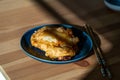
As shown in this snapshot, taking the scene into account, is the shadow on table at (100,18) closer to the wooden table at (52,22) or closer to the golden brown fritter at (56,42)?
the wooden table at (52,22)

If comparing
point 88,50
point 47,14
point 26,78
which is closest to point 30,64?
point 26,78

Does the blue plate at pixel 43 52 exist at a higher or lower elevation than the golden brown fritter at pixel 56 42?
lower

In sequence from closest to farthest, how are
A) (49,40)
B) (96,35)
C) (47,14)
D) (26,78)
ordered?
(26,78)
(49,40)
(96,35)
(47,14)

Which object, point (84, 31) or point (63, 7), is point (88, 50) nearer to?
point (84, 31)

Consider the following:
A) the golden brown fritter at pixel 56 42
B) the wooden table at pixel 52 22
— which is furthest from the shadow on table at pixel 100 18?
the golden brown fritter at pixel 56 42

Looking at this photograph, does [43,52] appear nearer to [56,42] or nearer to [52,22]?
[56,42]
